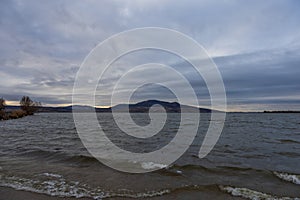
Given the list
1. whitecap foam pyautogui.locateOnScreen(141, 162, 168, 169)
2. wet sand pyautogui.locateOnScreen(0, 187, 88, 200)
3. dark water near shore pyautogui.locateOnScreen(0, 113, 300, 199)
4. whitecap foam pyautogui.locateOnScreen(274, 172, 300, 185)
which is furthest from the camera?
whitecap foam pyautogui.locateOnScreen(141, 162, 168, 169)

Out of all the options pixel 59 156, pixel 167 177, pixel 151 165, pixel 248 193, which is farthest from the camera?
pixel 59 156

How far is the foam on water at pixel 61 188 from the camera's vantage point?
24.2 feet

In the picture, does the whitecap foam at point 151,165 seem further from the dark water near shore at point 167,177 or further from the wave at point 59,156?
the wave at point 59,156

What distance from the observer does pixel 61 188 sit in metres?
7.91

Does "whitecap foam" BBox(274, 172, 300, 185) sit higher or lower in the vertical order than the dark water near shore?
higher

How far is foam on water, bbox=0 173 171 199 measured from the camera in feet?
24.2

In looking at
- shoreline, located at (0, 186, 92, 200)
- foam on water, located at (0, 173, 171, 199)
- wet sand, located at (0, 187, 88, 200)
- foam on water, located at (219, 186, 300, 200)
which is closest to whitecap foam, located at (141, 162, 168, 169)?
foam on water, located at (0, 173, 171, 199)

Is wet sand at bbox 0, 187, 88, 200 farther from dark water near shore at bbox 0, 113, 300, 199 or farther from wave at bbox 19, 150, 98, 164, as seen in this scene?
wave at bbox 19, 150, 98, 164

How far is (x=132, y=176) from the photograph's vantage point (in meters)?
9.50

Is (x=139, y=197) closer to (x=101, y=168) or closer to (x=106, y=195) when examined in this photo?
(x=106, y=195)

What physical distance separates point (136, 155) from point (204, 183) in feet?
19.8

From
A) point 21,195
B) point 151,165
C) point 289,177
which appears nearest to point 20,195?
point 21,195

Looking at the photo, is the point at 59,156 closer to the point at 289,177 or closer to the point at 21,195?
the point at 21,195

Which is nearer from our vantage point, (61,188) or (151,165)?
(61,188)
